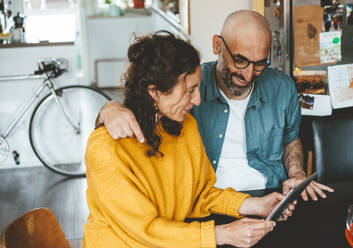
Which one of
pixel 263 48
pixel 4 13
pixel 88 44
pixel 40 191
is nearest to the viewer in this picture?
pixel 263 48

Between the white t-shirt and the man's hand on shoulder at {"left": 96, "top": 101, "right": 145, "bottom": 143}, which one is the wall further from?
the man's hand on shoulder at {"left": 96, "top": 101, "right": 145, "bottom": 143}

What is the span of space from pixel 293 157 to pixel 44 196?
78.7 inches

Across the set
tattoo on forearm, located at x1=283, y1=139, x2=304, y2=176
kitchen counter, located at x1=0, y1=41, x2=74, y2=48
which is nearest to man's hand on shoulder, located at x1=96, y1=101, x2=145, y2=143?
tattoo on forearm, located at x1=283, y1=139, x2=304, y2=176

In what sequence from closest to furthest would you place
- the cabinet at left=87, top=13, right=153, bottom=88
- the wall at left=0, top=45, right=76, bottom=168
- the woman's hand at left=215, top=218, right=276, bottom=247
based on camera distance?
1. the woman's hand at left=215, top=218, right=276, bottom=247
2. the wall at left=0, top=45, right=76, bottom=168
3. the cabinet at left=87, top=13, right=153, bottom=88

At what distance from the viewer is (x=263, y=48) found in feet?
5.23

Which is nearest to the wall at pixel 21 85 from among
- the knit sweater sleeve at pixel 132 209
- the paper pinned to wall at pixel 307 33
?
the paper pinned to wall at pixel 307 33

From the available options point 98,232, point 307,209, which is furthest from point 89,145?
point 307,209

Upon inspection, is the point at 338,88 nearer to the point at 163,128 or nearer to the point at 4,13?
the point at 163,128

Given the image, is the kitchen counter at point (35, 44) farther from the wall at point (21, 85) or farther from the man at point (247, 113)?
the man at point (247, 113)

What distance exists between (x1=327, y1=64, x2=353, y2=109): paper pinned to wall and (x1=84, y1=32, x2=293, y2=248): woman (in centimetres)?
122

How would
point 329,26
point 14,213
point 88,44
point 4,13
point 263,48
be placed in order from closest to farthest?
point 263,48, point 329,26, point 14,213, point 4,13, point 88,44

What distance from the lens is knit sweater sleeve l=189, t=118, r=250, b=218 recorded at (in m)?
1.26

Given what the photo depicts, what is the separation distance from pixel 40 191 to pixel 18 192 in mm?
173

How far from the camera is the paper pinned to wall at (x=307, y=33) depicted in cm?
215
